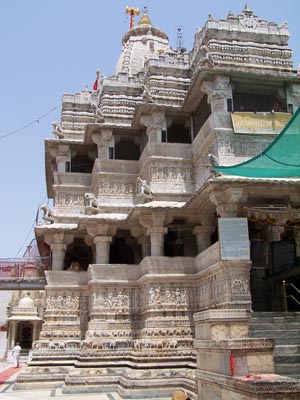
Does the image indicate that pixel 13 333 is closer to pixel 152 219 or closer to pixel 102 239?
pixel 102 239

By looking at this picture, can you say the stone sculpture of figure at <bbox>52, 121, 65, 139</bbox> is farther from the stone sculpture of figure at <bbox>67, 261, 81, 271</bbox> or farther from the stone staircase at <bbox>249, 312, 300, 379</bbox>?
the stone staircase at <bbox>249, 312, 300, 379</bbox>

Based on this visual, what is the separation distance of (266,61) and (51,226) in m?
12.0

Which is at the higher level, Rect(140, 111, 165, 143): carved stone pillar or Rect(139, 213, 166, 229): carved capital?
Rect(140, 111, 165, 143): carved stone pillar

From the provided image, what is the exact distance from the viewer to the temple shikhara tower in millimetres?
14523

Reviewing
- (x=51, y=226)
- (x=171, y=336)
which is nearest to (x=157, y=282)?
(x=171, y=336)

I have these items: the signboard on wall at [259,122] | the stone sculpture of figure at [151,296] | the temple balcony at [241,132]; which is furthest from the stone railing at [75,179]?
the signboard on wall at [259,122]

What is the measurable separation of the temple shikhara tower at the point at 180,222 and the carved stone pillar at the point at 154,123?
4cm

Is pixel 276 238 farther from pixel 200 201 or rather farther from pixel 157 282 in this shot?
pixel 157 282

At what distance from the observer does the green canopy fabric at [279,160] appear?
14711mm

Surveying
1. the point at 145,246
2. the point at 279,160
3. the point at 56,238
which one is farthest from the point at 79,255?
the point at 279,160

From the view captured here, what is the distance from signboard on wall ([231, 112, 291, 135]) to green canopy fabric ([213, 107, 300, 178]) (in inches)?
103

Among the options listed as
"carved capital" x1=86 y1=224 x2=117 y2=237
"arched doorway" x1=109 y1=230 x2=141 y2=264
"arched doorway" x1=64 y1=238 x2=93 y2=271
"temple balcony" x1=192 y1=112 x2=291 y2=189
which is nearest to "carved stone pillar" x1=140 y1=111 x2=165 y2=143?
"temple balcony" x1=192 y1=112 x2=291 y2=189

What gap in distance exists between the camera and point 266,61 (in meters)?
21.7

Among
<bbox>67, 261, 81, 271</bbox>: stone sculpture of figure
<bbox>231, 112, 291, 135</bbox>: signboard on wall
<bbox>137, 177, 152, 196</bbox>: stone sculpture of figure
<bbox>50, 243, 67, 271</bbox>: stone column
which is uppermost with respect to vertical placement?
<bbox>231, 112, 291, 135</bbox>: signboard on wall
